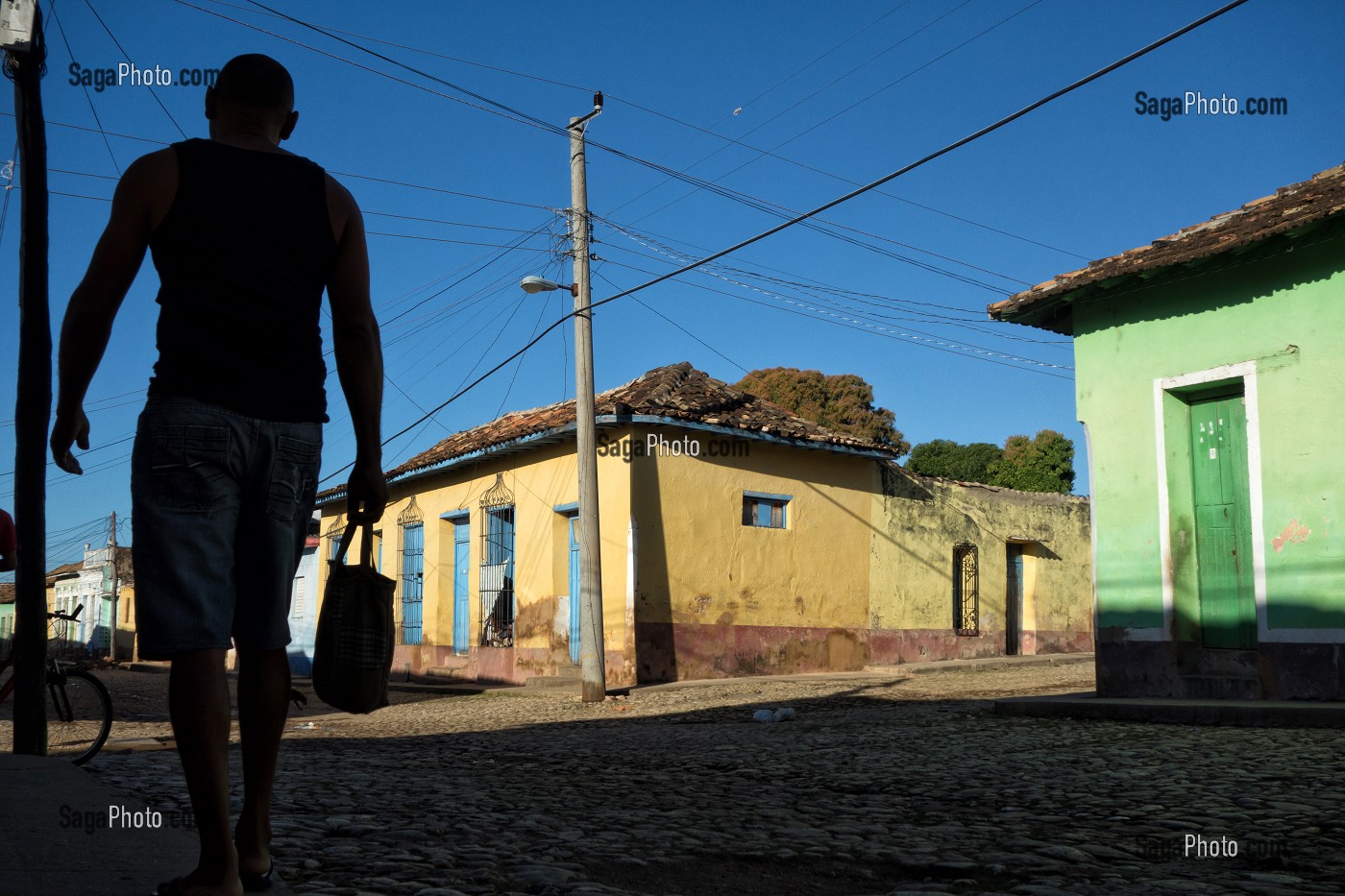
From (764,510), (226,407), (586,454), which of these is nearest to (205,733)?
(226,407)

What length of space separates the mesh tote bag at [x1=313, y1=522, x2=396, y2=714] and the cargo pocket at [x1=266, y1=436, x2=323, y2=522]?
0.42 ft

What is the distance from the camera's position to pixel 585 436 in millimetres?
12969

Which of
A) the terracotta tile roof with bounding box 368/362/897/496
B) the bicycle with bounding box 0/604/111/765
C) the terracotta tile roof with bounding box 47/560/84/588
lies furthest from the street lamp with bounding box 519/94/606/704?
the terracotta tile roof with bounding box 47/560/84/588

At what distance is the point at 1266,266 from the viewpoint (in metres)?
8.67

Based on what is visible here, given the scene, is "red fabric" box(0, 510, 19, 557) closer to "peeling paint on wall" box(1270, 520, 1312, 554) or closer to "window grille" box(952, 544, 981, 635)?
"peeling paint on wall" box(1270, 520, 1312, 554)

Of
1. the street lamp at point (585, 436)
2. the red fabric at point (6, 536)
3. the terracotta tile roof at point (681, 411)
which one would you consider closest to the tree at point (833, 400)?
the terracotta tile roof at point (681, 411)

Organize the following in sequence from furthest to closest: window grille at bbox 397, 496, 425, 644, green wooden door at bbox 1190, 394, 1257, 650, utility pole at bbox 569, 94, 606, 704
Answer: window grille at bbox 397, 496, 425, 644 < utility pole at bbox 569, 94, 606, 704 < green wooden door at bbox 1190, 394, 1257, 650

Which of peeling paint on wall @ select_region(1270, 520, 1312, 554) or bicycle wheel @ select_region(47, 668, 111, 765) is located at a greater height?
peeling paint on wall @ select_region(1270, 520, 1312, 554)

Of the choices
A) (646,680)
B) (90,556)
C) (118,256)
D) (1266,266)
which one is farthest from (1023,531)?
(90,556)

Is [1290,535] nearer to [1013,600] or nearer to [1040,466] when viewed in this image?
[1013,600]

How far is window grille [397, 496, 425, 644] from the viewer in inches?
788

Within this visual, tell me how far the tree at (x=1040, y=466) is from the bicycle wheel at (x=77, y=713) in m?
31.2

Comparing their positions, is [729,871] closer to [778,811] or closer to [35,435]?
[778,811]

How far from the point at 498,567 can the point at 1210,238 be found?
465 inches
